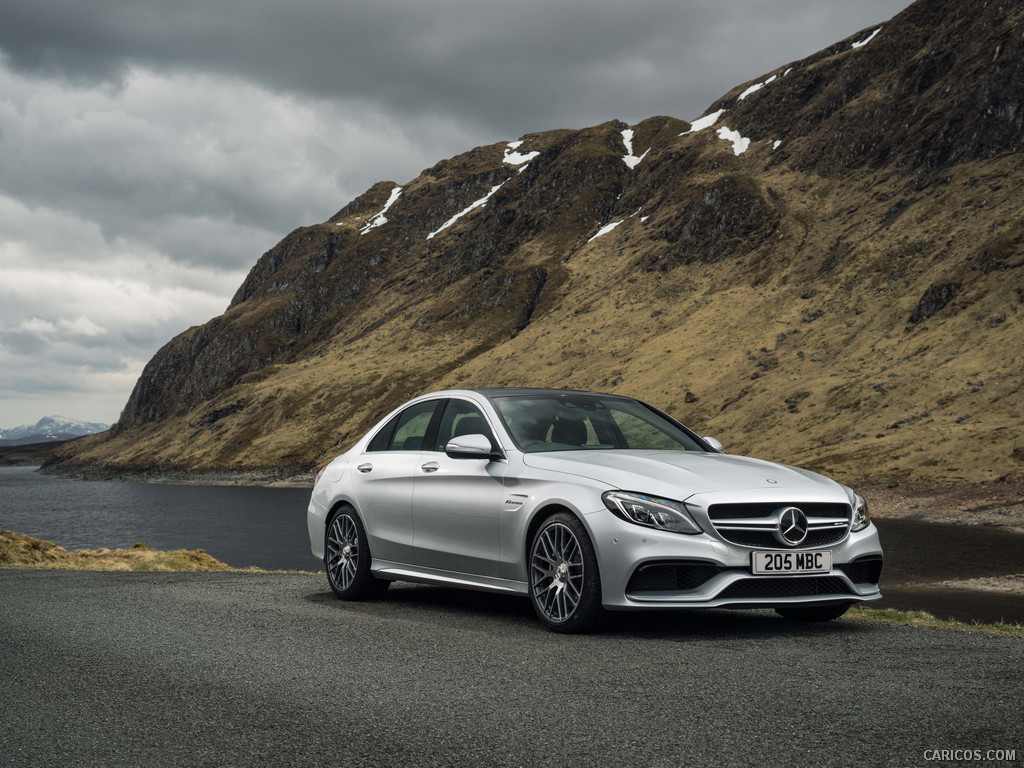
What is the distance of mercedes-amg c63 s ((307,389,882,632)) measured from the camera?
609 cm

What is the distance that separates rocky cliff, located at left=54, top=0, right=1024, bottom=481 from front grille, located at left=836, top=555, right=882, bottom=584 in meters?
37.7

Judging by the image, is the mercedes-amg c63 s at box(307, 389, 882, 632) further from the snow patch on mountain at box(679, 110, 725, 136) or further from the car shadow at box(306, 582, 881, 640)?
the snow patch on mountain at box(679, 110, 725, 136)

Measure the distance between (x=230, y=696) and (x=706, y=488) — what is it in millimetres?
3243

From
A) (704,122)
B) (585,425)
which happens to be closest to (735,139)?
(704,122)

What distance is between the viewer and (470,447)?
700 centimetres

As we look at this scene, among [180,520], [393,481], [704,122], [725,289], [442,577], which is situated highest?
[704,122]

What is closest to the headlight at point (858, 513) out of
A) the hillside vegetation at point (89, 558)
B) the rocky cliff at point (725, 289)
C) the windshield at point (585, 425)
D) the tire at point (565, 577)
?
the windshield at point (585, 425)

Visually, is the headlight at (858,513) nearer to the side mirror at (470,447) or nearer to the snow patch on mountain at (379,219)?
the side mirror at (470,447)

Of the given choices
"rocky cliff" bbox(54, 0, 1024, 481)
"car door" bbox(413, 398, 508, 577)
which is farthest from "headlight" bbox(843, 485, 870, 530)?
"rocky cliff" bbox(54, 0, 1024, 481)

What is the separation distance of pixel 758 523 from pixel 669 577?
2.28ft

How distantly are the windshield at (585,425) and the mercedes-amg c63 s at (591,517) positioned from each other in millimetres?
14

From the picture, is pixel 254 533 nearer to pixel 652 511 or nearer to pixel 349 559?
pixel 349 559

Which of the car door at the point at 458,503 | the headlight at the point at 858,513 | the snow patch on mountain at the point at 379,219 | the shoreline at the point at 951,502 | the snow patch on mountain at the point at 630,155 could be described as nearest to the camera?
the headlight at the point at 858,513

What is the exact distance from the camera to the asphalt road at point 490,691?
12.3 ft
